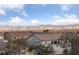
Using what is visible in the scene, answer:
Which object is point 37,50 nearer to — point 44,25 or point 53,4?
point 44,25

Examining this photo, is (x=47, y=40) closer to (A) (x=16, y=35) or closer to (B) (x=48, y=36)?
(B) (x=48, y=36)

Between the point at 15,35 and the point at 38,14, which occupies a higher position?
the point at 38,14

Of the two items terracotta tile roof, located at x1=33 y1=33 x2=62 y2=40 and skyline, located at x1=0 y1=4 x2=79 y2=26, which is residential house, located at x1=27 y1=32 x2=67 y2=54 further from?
skyline, located at x1=0 y1=4 x2=79 y2=26

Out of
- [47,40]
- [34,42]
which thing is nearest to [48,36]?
[47,40]

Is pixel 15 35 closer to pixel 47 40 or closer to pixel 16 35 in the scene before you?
pixel 16 35

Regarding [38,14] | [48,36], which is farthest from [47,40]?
[38,14]

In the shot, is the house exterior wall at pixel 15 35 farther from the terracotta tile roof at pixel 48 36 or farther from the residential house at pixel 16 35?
the terracotta tile roof at pixel 48 36

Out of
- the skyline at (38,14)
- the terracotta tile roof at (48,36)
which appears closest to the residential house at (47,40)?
the terracotta tile roof at (48,36)
